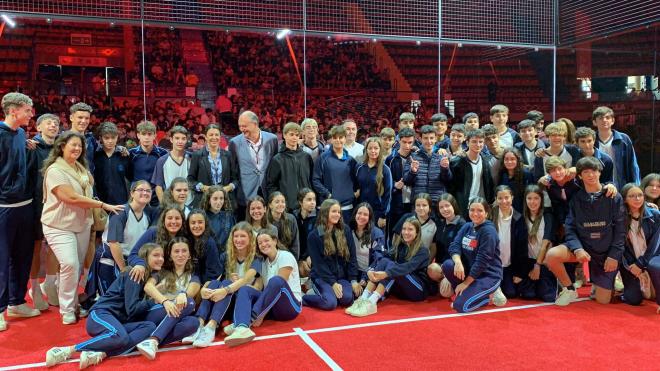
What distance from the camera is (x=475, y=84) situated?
1182cm

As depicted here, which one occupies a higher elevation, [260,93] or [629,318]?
[260,93]

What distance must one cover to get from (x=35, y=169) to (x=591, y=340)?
4.73m

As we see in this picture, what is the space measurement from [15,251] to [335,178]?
9.74ft

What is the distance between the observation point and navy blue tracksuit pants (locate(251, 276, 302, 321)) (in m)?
4.30

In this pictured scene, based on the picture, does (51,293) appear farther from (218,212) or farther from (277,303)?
(277,303)

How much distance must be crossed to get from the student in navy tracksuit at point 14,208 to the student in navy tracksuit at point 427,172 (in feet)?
11.6

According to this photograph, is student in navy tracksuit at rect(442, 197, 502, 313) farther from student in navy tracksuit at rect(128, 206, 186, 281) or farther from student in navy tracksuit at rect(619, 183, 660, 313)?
student in navy tracksuit at rect(128, 206, 186, 281)

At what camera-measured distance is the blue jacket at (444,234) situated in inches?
208

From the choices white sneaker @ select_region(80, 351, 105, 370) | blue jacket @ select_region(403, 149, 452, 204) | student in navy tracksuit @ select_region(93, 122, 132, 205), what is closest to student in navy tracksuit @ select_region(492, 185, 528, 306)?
blue jacket @ select_region(403, 149, 452, 204)

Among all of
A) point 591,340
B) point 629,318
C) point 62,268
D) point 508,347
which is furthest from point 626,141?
point 62,268

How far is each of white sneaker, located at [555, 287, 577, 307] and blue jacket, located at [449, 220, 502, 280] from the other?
56 centimetres

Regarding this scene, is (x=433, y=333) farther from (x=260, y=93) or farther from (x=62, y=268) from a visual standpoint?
(x=260, y=93)

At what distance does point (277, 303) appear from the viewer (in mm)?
4391

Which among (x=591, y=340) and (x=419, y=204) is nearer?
(x=591, y=340)
